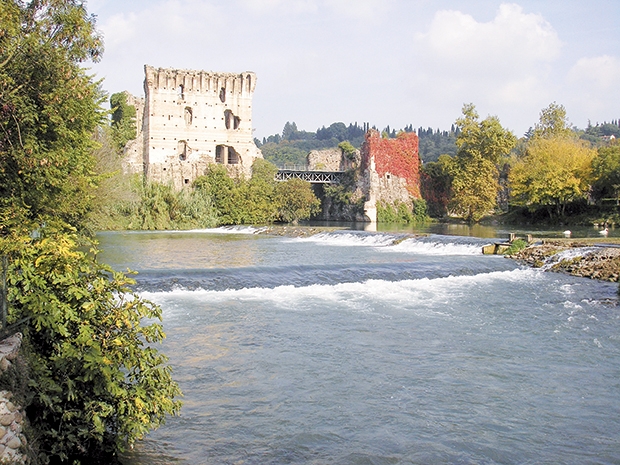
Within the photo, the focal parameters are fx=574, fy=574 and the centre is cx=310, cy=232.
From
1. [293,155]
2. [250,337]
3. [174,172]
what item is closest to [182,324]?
[250,337]

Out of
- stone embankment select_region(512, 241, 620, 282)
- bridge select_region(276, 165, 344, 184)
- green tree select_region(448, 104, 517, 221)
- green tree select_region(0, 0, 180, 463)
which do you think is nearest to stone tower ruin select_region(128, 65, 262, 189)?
bridge select_region(276, 165, 344, 184)

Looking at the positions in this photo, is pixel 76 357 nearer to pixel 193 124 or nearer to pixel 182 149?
pixel 182 149

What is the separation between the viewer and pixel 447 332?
9.32 m

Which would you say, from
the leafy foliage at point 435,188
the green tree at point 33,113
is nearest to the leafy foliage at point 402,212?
the leafy foliage at point 435,188

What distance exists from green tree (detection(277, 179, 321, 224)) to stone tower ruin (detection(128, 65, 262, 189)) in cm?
454

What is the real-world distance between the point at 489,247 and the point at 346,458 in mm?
15961

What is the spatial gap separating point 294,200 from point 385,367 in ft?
113

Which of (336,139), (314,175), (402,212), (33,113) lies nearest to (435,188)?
(402,212)

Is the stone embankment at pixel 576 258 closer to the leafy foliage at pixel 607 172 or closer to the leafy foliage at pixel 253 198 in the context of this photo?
the leafy foliage at pixel 607 172

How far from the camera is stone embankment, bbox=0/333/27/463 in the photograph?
3.72 m

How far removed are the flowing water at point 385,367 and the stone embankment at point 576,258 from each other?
83 cm

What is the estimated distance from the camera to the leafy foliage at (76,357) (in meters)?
4.36

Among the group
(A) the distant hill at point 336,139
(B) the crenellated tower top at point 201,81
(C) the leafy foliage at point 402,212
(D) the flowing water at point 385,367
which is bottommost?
(D) the flowing water at point 385,367

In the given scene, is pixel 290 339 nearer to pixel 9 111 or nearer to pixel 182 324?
pixel 182 324
